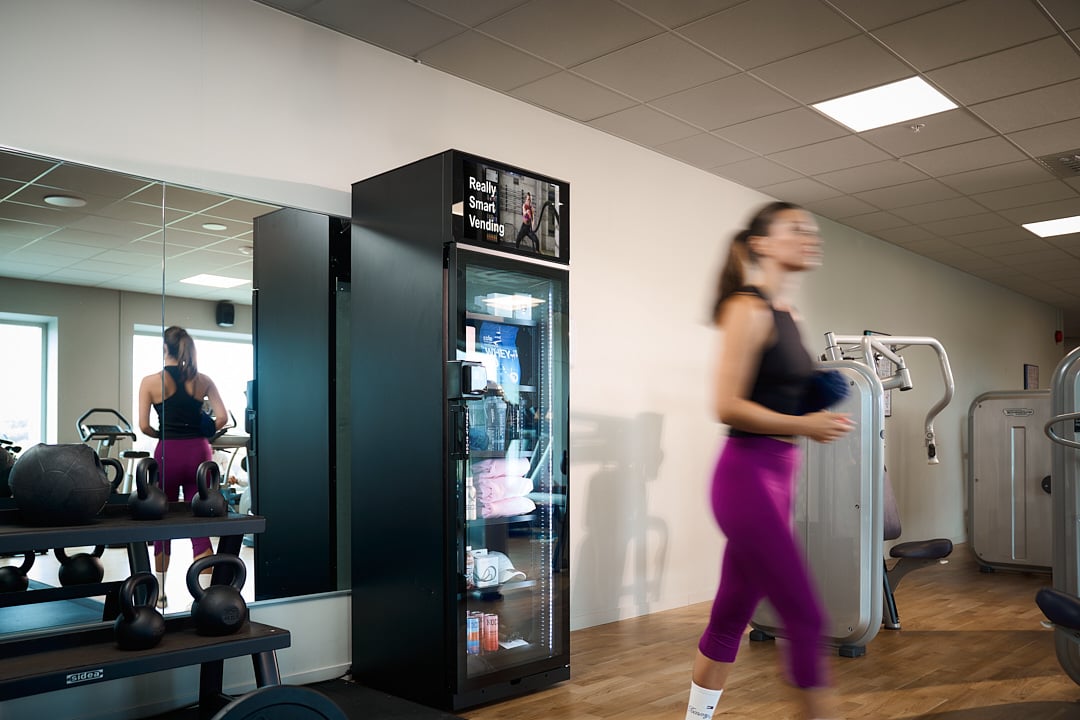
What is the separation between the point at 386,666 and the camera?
3.21 meters

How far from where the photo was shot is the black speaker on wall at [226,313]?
3.18 metres

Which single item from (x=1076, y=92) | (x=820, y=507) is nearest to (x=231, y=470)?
(x=820, y=507)

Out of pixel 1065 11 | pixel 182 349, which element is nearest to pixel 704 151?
pixel 1065 11

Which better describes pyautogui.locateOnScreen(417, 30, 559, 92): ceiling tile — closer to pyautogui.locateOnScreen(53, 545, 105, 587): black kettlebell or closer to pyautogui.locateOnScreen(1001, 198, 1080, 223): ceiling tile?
pyautogui.locateOnScreen(53, 545, 105, 587): black kettlebell

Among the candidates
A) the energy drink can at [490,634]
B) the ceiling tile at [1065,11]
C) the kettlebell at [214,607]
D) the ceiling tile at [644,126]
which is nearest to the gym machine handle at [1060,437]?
the ceiling tile at [1065,11]

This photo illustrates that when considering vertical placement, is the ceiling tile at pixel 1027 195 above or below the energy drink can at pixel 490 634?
above

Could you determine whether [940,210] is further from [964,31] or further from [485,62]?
[485,62]

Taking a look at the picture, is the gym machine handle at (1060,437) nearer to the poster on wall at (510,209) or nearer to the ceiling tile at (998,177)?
the poster on wall at (510,209)

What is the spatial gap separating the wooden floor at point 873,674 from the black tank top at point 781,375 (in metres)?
1.37

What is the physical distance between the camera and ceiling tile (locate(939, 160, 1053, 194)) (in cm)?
546

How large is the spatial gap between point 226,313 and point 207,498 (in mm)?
919

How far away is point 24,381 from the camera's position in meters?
2.70

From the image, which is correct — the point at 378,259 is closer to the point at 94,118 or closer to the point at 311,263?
the point at 311,263

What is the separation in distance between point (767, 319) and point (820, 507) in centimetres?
198
